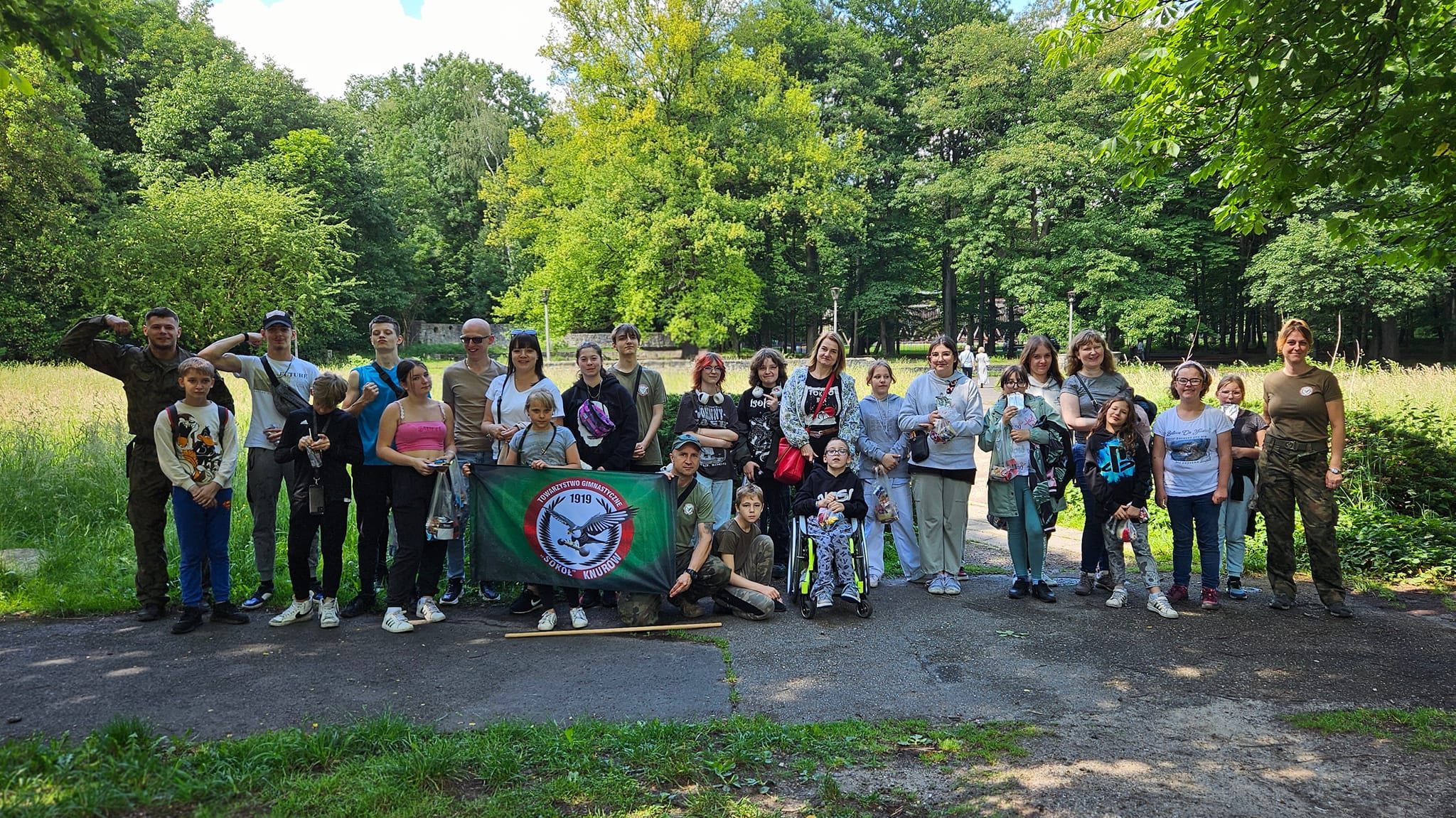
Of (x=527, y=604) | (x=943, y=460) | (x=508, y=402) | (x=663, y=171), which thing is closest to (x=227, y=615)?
(x=527, y=604)

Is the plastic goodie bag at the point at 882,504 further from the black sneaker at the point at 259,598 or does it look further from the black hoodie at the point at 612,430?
the black sneaker at the point at 259,598

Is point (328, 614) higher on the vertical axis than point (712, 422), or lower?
lower

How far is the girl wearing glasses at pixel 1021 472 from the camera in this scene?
21.4ft

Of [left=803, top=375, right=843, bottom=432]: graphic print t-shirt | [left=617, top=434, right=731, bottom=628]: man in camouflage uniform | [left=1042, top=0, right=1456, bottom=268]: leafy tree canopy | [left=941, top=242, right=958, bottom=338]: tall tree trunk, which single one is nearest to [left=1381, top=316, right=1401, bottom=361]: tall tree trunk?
[left=941, top=242, right=958, bottom=338]: tall tree trunk

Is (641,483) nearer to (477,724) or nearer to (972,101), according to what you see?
(477,724)

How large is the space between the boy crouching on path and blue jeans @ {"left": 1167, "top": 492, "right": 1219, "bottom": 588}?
Result: 23.3 feet

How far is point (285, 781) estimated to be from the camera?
3.47 m

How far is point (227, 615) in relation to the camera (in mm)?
5711

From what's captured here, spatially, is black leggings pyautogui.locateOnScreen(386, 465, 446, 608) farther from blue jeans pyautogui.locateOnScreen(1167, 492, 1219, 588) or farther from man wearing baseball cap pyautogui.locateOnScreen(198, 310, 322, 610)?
blue jeans pyautogui.locateOnScreen(1167, 492, 1219, 588)

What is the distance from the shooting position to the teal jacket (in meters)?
6.54

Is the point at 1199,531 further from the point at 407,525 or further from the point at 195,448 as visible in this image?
the point at 195,448

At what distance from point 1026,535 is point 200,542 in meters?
6.25

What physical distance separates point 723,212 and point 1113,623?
96.0ft

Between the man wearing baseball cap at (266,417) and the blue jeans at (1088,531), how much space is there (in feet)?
20.1
